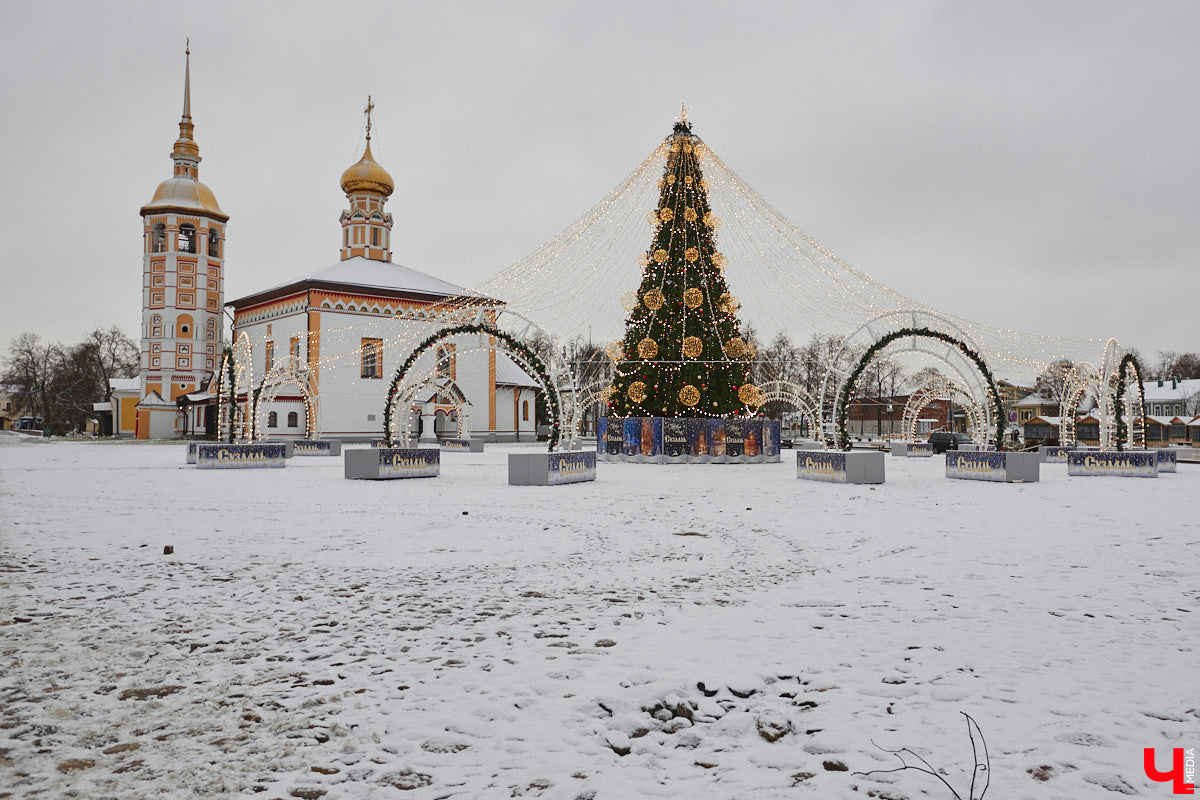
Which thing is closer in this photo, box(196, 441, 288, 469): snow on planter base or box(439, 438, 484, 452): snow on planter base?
box(196, 441, 288, 469): snow on planter base

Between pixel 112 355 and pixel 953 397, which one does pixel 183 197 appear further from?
pixel 953 397

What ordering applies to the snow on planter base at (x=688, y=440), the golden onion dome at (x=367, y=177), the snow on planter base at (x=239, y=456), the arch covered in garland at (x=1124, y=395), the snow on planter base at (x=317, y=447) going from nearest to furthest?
the arch covered in garland at (x=1124, y=395) < the snow on planter base at (x=239, y=456) < the snow on planter base at (x=688, y=440) < the snow on planter base at (x=317, y=447) < the golden onion dome at (x=367, y=177)

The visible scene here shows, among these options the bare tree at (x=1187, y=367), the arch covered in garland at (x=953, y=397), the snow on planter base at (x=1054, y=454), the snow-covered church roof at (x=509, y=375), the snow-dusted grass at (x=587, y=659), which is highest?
the bare tree at (x=1187, y=367)

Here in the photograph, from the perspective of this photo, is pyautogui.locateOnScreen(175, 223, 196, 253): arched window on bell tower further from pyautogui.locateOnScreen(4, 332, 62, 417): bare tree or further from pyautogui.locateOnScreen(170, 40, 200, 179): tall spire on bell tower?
pyautogui.locateOnScreen(4, 332, 62, 417): bare tree

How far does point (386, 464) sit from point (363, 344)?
1109 inches

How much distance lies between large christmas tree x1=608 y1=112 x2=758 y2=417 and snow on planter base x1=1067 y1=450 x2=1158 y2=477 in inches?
413

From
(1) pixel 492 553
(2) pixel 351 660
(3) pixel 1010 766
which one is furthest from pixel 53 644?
(3) pixel 1010 766

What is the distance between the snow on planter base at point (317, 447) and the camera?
32844 millimetres

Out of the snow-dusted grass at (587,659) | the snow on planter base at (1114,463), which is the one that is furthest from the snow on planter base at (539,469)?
the snow on planter base at (1114,463)

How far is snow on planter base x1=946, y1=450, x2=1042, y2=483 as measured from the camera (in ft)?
60.8

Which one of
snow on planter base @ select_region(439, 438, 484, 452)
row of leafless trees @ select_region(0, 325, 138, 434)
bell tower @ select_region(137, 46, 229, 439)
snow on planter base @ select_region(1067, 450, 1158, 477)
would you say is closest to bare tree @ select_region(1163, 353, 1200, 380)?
snow on planter base @ select_region(1067, 450, 1158, 477)

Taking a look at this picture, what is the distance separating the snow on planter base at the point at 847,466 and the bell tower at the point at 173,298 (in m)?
49.4

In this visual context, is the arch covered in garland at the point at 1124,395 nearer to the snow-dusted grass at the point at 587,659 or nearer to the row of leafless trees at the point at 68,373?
the snow-dusted grass at the point at 587,659

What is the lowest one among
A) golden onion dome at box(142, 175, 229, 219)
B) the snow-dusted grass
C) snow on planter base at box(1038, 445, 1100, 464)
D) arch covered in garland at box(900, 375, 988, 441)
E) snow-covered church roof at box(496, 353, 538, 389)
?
the snow-dusted grass
